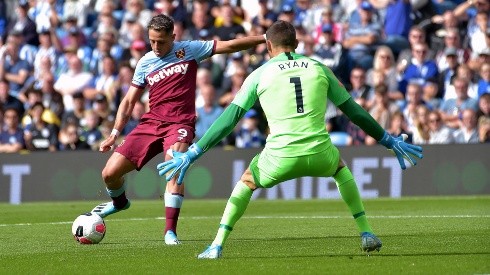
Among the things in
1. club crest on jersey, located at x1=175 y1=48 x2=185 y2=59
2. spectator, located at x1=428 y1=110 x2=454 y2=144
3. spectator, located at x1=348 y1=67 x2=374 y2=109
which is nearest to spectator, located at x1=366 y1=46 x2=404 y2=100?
spectator, located at x1=348 y1=67 x2=374 y2=109

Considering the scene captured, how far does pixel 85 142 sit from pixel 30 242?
10.6 metres

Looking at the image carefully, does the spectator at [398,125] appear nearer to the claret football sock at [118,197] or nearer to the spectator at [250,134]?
the spectator at [250,134]

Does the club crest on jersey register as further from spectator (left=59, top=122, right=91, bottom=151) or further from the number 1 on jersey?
spectator (left=59, top=122, right=91, bottom=151)

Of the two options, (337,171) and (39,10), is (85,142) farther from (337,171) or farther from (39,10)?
(337,171)

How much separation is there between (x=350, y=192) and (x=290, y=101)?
1.03m

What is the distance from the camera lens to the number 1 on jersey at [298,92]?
9836 millimetres

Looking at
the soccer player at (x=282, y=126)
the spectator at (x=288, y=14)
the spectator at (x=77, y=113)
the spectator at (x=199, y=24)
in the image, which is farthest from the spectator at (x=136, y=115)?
the soccer player at (x=282, y=126)

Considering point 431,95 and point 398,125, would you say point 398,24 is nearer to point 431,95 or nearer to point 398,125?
point 431,95

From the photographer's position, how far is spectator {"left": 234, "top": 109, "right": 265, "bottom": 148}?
21984mm

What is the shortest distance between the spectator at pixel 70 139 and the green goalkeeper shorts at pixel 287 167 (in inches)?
532

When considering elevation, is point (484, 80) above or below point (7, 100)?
above

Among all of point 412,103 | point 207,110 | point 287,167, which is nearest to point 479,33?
point 412,103

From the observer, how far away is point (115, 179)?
12906 millimetres

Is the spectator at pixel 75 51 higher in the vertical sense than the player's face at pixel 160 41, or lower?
lower
